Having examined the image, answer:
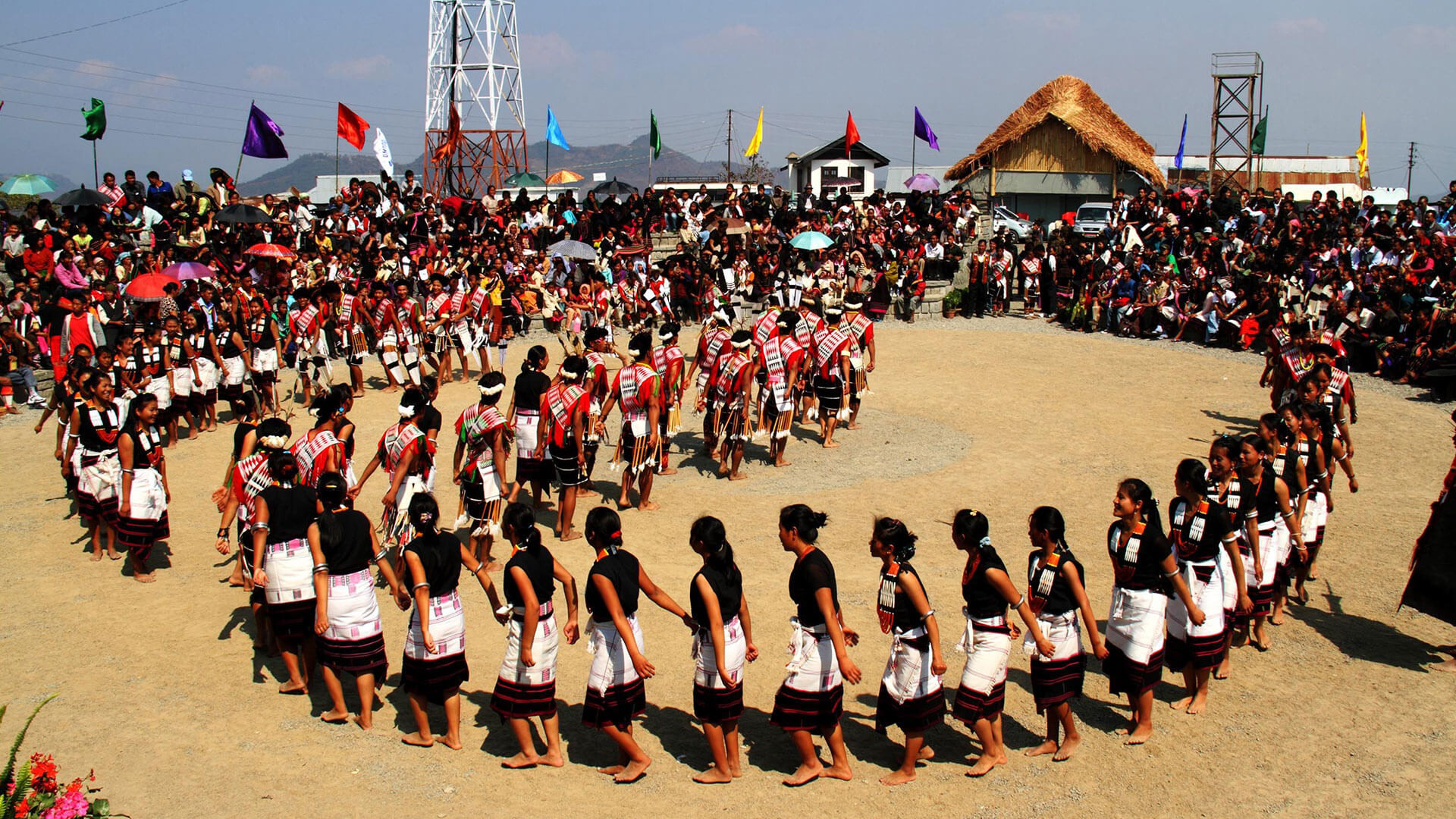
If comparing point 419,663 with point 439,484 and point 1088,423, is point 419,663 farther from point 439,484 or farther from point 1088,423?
point 1088,423

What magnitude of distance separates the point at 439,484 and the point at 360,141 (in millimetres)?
18581

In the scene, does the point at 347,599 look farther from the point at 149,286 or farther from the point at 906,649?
the point at 149,286

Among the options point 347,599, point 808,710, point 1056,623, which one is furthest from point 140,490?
point 1056,623

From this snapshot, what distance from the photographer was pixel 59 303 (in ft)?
51.6

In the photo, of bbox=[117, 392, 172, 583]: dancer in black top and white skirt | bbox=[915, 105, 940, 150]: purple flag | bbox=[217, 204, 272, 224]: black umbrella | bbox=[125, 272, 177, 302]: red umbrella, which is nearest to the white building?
bbox=[915, 105, 940, 150]: purple flag

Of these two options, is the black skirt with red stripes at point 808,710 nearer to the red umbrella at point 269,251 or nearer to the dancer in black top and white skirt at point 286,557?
the dancer in black top and white skirt at point 286,557

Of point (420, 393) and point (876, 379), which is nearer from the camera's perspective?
point (420, 393)

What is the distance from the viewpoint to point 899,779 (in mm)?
5641

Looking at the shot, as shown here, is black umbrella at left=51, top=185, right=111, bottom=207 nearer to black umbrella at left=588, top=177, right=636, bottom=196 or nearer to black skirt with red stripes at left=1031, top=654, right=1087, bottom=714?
black umbrella at left=588, top=177, right=636, bottom=196

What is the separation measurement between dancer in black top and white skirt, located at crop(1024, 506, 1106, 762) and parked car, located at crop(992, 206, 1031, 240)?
26.1 m

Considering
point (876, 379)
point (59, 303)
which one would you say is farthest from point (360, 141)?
point (876, 379)

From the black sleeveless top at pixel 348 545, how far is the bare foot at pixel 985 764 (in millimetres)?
3668

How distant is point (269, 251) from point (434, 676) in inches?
592

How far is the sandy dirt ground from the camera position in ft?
18.2
